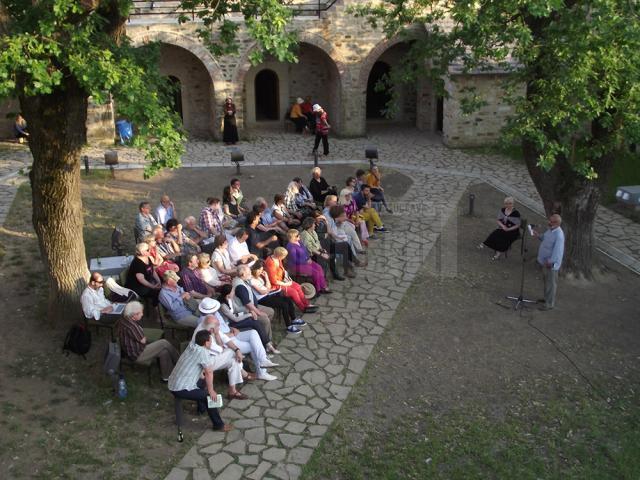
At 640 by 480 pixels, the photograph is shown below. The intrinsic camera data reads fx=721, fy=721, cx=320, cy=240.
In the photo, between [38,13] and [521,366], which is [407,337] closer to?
[521,366]

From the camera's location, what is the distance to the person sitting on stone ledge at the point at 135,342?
340 inches

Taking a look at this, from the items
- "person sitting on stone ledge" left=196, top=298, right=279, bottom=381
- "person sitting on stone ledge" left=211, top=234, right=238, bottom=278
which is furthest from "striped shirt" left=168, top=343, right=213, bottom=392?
"person sitting on stone ledge" left=211, top=234, right=238, bottom=278

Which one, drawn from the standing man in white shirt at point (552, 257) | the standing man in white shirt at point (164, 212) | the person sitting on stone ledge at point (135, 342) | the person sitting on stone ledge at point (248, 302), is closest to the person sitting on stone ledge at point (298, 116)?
the standing man in white shirt at point (164, 212)

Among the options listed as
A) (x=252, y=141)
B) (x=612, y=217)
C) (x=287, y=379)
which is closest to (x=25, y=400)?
(x=287, y=379)

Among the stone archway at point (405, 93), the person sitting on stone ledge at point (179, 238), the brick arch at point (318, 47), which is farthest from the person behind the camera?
the stone archway at point (405, 93)

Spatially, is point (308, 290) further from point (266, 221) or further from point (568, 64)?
point (568, 64)

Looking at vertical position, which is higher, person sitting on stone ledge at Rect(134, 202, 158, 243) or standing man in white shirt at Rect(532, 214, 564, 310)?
person sitting on stone ledge at Rect(134, 202, 158, 243)

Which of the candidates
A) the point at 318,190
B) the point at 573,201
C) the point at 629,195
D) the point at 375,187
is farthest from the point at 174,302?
the point at 629,195

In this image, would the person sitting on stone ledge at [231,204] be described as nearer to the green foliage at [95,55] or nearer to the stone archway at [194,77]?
the green foliage at [95,55]

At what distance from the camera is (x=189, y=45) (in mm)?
21750

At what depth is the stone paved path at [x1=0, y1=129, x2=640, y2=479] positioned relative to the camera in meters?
7.91

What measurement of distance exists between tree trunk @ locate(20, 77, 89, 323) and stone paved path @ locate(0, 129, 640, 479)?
312 centimetres

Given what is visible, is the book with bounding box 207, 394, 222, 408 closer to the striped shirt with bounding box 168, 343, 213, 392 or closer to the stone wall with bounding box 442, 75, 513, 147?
the striped shirt with bounding box 168, 343, 213, 392

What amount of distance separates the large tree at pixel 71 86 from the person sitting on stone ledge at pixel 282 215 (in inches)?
155
